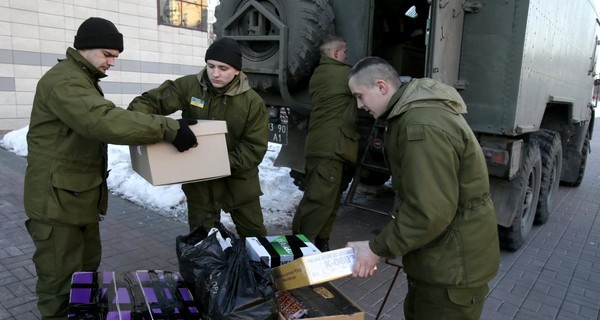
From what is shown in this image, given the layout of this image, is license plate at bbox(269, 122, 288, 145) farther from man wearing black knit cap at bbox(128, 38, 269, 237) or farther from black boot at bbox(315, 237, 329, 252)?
man wearing black knit cap at bbox(128, 38, 269, 237)

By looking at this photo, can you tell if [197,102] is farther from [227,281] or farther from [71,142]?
[227,281]

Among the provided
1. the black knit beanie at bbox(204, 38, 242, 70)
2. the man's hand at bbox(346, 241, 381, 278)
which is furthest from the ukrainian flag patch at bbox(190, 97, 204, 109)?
the man's hand at bbox(346, 241, 381, 278)

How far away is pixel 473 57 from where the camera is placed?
146 inches

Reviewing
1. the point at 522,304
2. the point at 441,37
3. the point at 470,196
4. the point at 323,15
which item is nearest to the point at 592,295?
the point at 522,304

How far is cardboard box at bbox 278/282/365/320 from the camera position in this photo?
1960mm

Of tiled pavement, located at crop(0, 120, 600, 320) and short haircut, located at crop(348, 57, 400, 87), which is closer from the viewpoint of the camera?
short haircut, located at crop(348, 57, 400, 87)

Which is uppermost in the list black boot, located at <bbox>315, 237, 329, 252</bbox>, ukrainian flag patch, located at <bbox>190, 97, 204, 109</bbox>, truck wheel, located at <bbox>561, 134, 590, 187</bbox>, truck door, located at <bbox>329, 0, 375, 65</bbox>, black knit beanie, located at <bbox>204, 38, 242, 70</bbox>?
truck door, located at <bbox>329, 0, 375, 65</bbox>

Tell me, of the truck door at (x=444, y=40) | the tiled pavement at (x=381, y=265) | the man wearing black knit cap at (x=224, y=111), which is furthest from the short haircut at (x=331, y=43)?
the tiled pavement at (x=381, y=265)

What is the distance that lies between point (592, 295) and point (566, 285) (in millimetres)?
209

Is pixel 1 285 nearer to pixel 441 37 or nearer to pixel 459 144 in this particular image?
pixel 459 144

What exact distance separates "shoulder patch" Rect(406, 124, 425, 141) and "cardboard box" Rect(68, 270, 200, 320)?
4.01 feet

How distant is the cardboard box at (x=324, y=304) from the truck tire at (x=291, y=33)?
2.29 m

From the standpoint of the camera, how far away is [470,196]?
1852 mm

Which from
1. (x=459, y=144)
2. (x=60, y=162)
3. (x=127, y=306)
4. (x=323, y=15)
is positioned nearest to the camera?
(x=459, y=144)
